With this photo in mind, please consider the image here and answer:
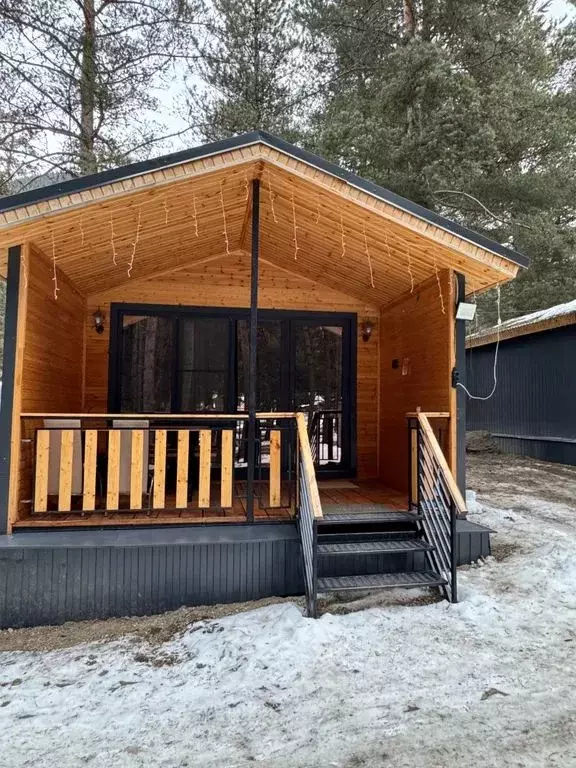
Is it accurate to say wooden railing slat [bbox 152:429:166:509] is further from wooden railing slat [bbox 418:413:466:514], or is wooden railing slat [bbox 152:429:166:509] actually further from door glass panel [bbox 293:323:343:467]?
door glass panel [bbox 293:323:343:467]

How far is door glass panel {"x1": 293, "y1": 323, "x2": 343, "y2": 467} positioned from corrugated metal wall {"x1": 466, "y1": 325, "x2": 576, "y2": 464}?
5504 mm

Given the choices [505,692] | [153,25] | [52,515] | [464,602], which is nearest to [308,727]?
[505,692]

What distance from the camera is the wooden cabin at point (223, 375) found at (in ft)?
11.8

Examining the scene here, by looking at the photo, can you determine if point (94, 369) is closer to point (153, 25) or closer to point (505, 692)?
point (505, 692)

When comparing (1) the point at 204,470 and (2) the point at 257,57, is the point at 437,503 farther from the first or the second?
(2) the point at 257,57

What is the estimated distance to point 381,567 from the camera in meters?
3.89

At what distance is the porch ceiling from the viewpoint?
3611mm

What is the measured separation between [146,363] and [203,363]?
0.65 m

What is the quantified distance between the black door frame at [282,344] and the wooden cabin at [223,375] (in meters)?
0.02

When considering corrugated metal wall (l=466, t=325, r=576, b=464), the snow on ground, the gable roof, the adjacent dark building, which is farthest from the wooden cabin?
corrugated metal wall (l=466, t=325, r=576, b=464)

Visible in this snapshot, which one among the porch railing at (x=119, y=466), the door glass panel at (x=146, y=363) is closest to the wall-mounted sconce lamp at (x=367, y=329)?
the door glass panel at (x=146, y=363)

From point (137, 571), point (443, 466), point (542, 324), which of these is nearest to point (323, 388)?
point (443, 466)

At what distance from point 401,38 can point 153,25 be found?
4.93 m

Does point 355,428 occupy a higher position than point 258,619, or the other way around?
point 355,428
